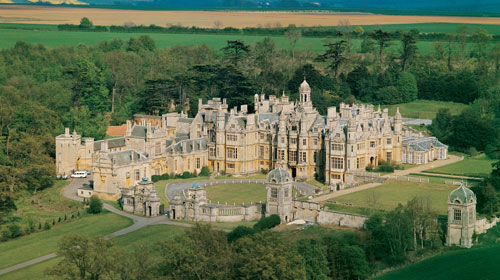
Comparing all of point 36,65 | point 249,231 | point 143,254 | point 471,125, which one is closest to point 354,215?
point 249,231

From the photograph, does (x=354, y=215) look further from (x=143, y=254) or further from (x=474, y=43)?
(x=474, y=43)

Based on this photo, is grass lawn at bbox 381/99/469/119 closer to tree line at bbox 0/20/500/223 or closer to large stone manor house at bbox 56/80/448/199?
tree line at bbox 0/20/500/223

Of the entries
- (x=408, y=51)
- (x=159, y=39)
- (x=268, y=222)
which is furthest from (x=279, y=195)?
(x=159, y=39)

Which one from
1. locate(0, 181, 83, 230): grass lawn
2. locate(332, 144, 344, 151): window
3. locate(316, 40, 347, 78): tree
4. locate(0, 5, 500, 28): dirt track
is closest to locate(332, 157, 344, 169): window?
locate(332, 144, 344, 151): window

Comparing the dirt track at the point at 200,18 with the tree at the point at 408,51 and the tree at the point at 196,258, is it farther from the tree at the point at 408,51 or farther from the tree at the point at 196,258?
the tree at the point at 196,258

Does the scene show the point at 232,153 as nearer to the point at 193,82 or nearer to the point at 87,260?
the point at 193,82

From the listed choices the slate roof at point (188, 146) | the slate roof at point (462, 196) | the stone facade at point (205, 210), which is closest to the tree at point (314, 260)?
the slate roof at point (462, 196)
